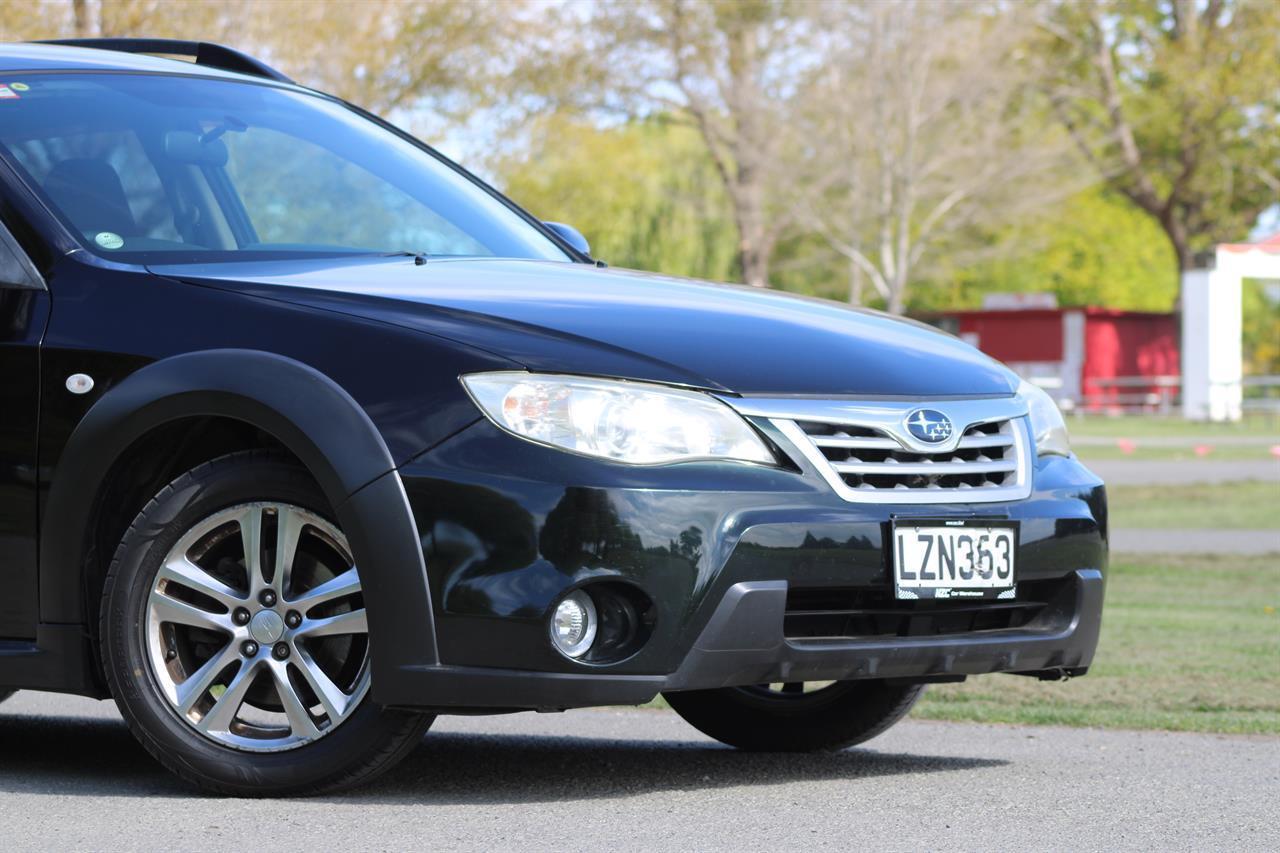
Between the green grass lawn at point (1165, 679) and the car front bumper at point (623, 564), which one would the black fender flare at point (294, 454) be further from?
the green grass lawn at point (1165, 679)

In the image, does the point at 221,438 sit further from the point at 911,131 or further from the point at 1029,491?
the point at 911,131

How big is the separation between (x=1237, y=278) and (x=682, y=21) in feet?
41.2

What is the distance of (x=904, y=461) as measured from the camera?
175 inches

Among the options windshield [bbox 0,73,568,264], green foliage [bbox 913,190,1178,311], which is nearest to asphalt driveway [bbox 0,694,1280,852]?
windshield [bbox 0,73,568,264]

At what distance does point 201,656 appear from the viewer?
15.1ft

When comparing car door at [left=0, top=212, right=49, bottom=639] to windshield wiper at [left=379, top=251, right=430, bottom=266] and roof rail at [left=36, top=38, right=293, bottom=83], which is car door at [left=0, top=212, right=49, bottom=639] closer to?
windshield wiper at [left=379, top=251, right=430, bottom=266]

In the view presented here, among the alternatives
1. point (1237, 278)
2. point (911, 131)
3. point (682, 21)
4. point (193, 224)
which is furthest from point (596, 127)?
point (193, 224)

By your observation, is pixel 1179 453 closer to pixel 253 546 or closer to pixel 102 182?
pixel 102 182

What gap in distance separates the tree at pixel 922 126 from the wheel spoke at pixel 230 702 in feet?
123

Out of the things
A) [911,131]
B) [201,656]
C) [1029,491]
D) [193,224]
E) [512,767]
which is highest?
[911,131]

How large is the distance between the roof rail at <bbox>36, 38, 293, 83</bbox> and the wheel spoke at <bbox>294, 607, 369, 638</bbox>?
2195 millimetres

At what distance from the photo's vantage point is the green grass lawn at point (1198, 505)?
1688 centimetres

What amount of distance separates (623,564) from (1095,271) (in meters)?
73.3

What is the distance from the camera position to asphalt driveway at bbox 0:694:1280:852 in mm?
4168
